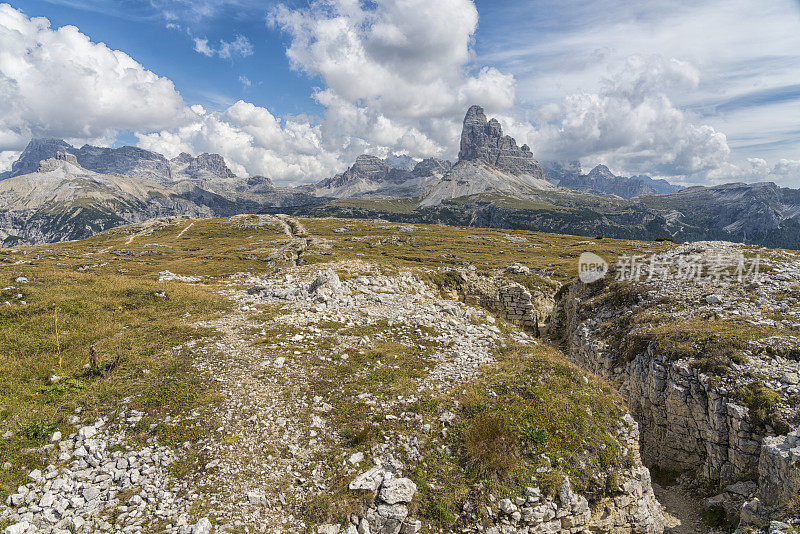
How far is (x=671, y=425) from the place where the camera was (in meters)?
19.1

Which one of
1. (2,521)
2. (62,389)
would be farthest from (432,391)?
(62,389)

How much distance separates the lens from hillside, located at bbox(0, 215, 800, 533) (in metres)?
10.8

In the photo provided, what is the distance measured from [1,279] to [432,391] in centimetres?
3172

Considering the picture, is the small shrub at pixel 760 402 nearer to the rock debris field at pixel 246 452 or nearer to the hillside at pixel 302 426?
the hillside at pixel 302 426

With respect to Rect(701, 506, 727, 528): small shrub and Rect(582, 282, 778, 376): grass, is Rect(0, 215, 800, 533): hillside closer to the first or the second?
Rect(582, 282, 778, 376): grass

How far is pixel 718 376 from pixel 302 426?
2070 centimetres

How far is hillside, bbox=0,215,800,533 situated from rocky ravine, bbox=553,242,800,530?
0.45 m

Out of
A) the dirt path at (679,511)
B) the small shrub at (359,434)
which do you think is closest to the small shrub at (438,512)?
the small shrub at (359,434)

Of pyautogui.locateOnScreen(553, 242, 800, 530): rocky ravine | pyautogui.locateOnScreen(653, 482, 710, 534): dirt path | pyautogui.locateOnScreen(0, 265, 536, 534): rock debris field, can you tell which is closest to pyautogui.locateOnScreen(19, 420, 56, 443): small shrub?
pyautogui.locateOnScreen(0, 265, 536, 534): rock debris field

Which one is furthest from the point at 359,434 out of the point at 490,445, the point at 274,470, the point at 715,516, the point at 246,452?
the point at 715,516

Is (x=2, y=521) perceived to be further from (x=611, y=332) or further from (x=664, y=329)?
(x=611, y=332)

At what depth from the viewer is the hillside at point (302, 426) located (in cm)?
1077

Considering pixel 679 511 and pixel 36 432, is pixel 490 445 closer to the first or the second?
pixel 679 511

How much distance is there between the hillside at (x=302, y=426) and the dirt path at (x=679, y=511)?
455 mm
